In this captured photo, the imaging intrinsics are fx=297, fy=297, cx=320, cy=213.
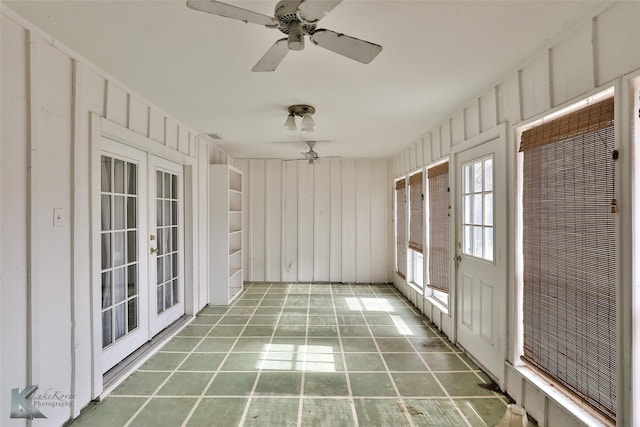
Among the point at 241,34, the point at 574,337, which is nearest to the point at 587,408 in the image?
the point at 574,337

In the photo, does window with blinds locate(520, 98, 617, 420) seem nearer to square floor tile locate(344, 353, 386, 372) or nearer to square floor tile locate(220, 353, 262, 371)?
square floor tile locate(344, 353, 386, 372)

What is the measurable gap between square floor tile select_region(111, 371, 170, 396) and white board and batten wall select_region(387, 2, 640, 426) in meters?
2.88

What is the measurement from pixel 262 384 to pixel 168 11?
2.74 metres

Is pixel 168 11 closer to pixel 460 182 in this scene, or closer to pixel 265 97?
pixel 265 97

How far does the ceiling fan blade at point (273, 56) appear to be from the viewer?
5.18ft

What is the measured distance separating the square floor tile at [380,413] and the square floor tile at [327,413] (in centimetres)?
8

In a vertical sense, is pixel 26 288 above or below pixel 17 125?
below

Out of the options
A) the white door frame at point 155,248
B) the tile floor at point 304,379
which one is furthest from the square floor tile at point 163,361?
the white door frame at point 155,248

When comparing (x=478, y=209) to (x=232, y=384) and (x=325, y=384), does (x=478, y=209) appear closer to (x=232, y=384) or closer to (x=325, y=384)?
(x=325, y=384)

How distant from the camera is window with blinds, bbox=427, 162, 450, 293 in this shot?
355 centimetres

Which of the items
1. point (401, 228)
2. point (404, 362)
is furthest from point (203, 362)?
point (401, 228)

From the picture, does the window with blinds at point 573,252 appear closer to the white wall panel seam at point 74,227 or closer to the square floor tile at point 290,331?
the square floor tile at point 290,331

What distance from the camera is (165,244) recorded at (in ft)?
11.7

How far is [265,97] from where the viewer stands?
2896 millimetres
